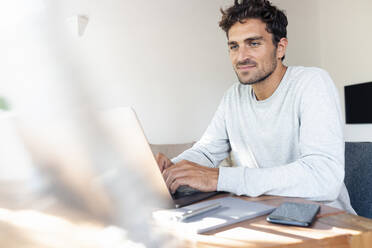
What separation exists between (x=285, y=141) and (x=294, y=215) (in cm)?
61

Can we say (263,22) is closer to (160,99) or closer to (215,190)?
(215,190)

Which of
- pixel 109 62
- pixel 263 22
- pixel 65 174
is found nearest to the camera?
pixel 65 174

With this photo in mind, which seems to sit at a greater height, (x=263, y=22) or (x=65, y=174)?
(x=263, y=22)

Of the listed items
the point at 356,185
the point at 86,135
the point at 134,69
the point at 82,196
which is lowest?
the point at 356,185

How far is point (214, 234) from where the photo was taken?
0.52 m

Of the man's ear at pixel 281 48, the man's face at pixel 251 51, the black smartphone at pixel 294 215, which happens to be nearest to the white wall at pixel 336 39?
the man's ear at pixel 281 48

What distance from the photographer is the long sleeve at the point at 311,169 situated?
82cm

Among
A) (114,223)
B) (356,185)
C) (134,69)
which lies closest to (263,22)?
(356,185)

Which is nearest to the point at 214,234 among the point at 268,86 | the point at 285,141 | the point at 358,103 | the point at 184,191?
the point at 184,191

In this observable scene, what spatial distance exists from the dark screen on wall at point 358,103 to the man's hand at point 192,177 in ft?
8.48

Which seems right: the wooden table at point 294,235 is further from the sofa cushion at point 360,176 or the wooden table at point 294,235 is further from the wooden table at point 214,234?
the sofa cushion at point 360,176

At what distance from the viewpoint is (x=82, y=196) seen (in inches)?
23.2

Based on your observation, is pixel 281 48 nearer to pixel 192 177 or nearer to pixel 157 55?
pixel 192 177

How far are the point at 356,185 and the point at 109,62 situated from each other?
2244 millimetres
